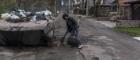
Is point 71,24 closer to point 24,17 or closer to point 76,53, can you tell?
point 24,17

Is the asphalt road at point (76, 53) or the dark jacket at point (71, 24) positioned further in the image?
the dark jacket at point (71, 24)

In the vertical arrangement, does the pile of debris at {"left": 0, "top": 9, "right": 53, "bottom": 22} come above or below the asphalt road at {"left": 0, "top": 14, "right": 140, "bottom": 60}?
above

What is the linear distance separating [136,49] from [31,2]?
1061 centimetres

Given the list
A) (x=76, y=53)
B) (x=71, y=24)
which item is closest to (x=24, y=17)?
(x=71, y=24)

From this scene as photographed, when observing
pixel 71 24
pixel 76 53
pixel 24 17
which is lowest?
pixel 76 53

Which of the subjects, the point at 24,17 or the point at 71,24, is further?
the point at 24,17

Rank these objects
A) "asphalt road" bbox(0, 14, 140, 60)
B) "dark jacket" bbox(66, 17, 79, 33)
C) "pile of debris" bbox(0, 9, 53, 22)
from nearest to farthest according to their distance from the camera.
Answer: "asphalt road" bbox(0, 14, 140, 60) < "dark jacket" bbox(66, 17, 79, 33) < "pile of debris" bbox(0, 9, 53, 22)

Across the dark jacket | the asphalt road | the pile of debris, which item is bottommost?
the asphalt road

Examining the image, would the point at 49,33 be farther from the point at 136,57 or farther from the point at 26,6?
the point at 26,6

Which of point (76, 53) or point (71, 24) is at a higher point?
point (71, 24)

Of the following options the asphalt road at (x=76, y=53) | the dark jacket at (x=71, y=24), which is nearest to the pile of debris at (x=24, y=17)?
the dark jacket at (x=71, y=24)

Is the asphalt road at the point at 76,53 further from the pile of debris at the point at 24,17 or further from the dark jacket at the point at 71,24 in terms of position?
the pile of debris at the point at 24,17

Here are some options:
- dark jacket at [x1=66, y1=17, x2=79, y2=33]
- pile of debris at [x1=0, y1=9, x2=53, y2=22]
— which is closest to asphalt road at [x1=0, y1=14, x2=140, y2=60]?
dark jacket at [x1=66, y1=17, x2=79, y2=33]

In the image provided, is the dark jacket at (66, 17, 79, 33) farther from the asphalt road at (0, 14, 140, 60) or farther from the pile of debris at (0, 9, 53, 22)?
the pile of debris at (0, 9, 53, 22)
